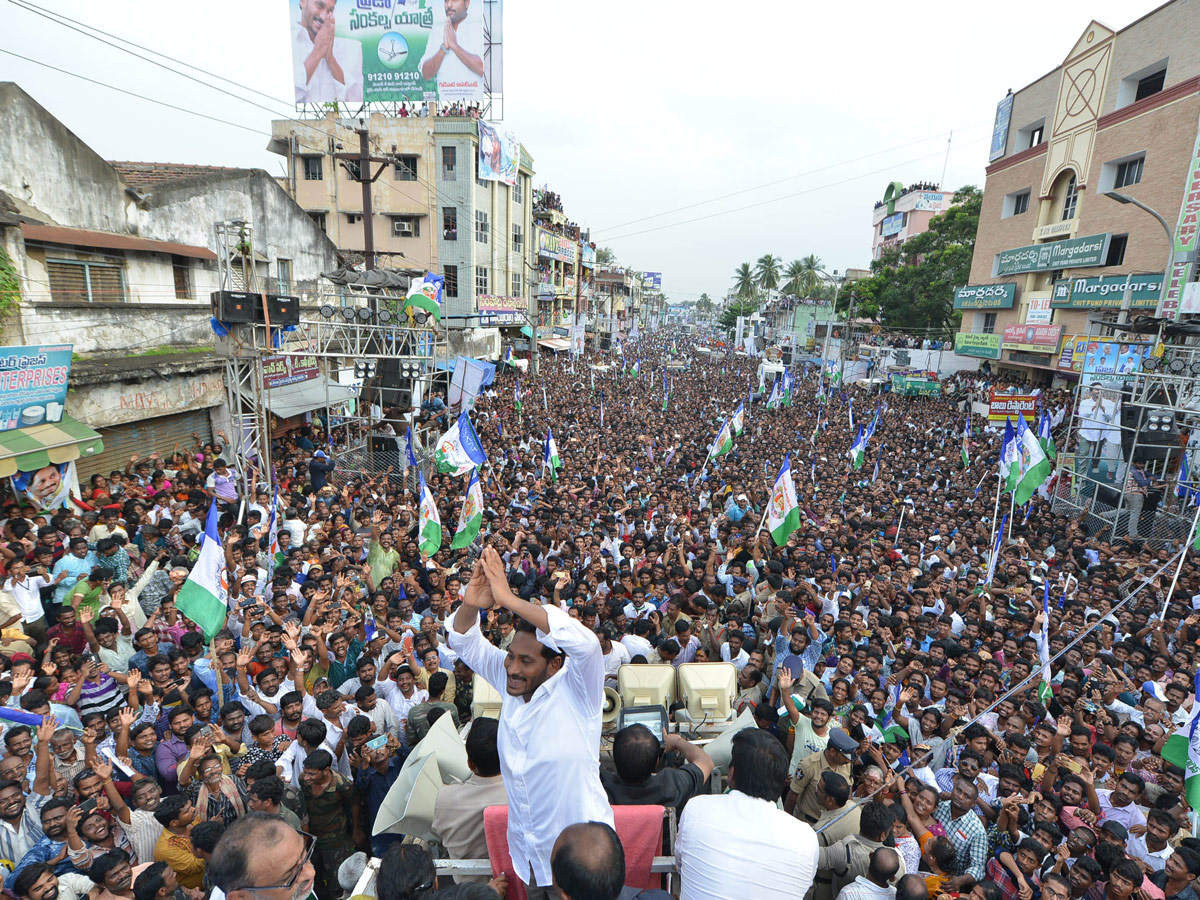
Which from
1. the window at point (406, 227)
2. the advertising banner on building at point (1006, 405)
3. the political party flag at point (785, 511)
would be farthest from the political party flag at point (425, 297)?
the window at point (406, 227)

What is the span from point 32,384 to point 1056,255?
109 feet

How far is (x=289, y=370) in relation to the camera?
1584 centimetres

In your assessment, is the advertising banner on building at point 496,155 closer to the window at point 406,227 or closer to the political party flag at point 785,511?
the window at point 406,227

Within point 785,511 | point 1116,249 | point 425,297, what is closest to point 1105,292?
point 1116,249

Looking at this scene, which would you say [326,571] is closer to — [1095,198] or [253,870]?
[253,870]

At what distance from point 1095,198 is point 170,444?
32.4m

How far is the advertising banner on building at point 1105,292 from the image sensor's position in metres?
20.9

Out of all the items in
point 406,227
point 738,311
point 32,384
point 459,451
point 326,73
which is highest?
point 326,73

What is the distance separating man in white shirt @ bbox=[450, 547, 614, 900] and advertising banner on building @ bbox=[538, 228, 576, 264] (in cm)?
4450

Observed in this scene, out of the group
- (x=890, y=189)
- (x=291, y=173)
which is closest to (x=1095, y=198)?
(x=291, y=173)

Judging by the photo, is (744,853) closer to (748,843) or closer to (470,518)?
(748,843)

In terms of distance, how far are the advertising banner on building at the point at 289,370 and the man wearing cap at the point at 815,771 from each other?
13648 millimetres

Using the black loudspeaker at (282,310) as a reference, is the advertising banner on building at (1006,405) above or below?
below

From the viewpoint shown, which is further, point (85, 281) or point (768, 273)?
point (768, 273)
